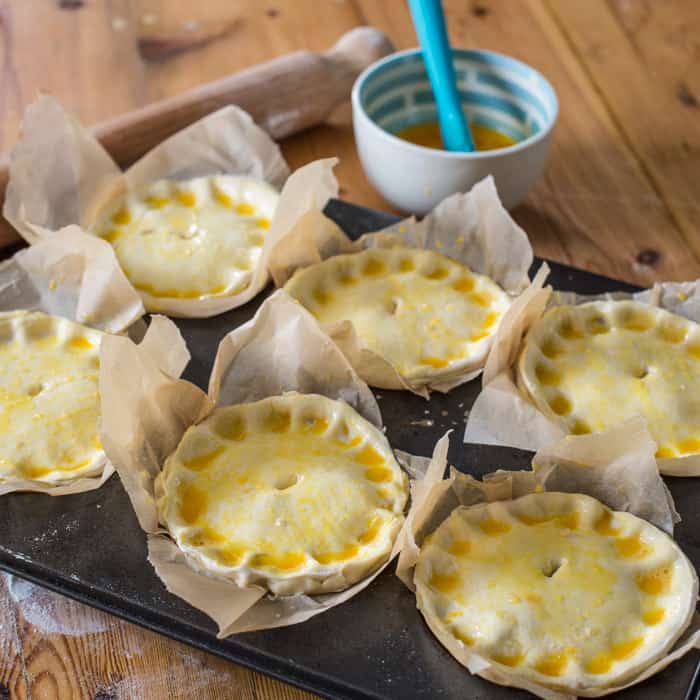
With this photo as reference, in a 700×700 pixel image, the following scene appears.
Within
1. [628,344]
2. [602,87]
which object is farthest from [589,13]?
[628,344]

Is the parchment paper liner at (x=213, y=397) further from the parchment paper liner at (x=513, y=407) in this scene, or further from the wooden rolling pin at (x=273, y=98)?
the wooden rolling pin at (x=273, y=98)

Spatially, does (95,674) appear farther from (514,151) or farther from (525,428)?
(514,151)

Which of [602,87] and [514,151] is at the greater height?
[514,151]

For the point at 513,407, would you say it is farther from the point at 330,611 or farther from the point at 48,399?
the point at 48,399

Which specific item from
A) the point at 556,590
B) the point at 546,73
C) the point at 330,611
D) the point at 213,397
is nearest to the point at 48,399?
the point at 213,397

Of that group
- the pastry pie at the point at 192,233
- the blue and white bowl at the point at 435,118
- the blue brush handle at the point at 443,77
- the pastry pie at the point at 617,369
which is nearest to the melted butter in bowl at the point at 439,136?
the blue and white bowl at the point at 435,118
